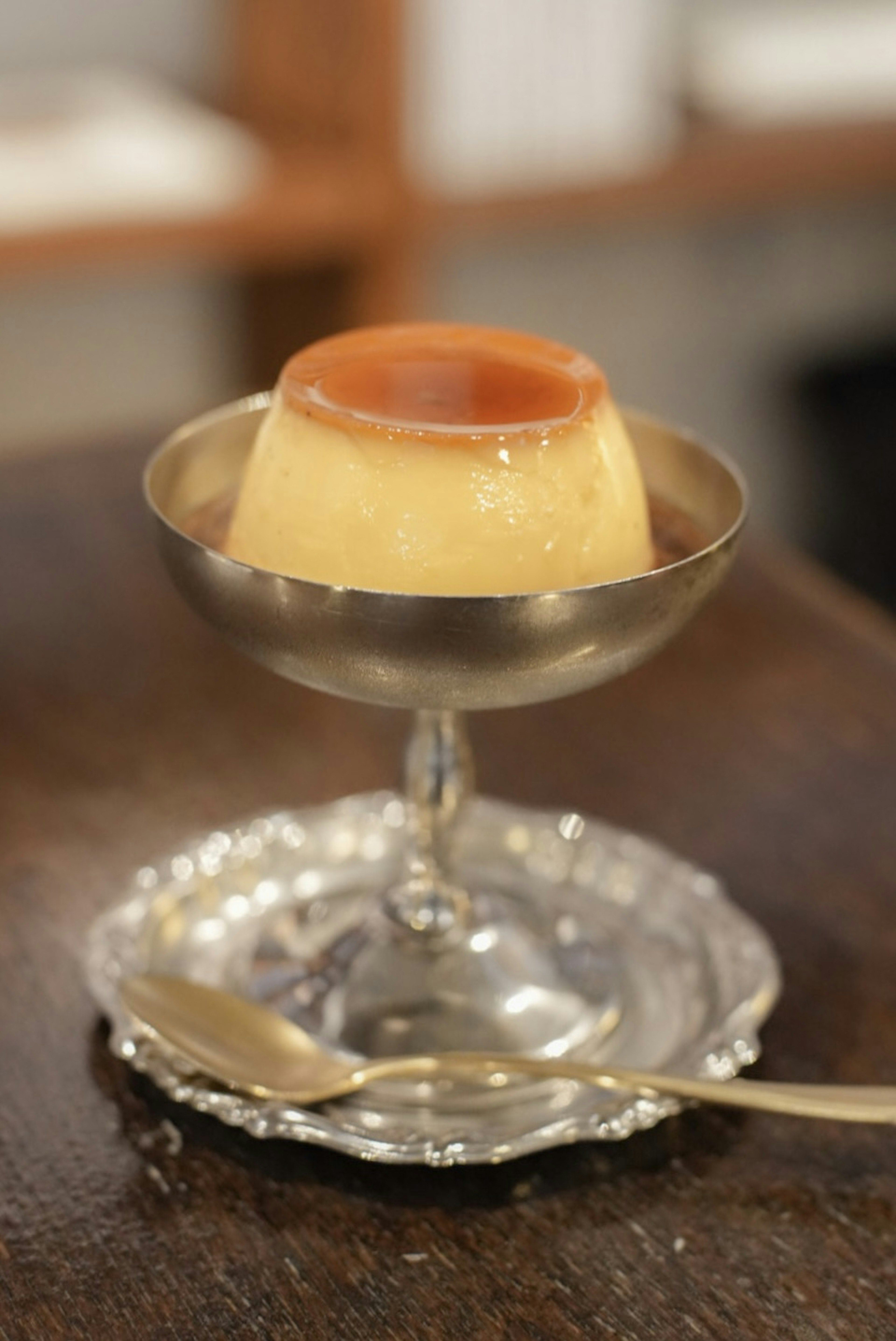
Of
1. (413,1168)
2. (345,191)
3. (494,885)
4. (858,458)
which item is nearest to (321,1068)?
(413,1168)

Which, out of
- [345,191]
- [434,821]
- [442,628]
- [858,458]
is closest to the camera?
[442,628]

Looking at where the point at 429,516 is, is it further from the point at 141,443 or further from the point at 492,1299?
the point at 141,443

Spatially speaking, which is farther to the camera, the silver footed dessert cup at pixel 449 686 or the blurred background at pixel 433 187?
the blurred background at pixel 433 187

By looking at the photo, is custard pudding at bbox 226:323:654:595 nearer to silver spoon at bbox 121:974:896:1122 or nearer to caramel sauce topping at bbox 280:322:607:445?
caramel sauce topping at bbox 280:322:607:445

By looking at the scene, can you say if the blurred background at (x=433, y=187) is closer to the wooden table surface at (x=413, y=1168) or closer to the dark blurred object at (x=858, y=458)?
the dark blurred object at (x=858, y=458)

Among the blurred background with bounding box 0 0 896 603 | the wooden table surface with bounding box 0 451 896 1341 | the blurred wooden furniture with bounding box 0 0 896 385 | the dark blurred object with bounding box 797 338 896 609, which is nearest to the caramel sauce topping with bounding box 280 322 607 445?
the wooden table surface with bounding box 0 451 896 1341

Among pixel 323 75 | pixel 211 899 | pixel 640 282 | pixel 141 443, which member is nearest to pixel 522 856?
pixel 211 899

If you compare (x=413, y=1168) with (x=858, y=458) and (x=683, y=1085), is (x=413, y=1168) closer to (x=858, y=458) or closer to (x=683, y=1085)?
(x=683, y=1085)

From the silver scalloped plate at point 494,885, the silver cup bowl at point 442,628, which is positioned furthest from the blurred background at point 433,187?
the silver cup bowl at point 442,628
